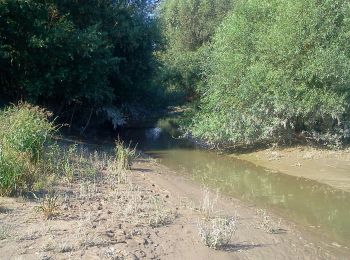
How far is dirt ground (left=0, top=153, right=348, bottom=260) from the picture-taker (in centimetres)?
662

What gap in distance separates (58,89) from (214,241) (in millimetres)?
13153

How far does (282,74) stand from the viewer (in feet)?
54.6

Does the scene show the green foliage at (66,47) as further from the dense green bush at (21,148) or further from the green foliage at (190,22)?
the green foliage at (190,22)

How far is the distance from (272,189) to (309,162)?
3.67 m

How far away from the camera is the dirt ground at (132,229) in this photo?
261 inches

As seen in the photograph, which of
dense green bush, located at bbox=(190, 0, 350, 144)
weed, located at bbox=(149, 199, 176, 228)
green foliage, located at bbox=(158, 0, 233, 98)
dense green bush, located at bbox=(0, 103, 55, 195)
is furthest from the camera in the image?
green foliage, located at bbox=(158, 0, 233, 98)

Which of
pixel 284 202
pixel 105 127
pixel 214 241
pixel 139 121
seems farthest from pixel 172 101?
pixel 214 241

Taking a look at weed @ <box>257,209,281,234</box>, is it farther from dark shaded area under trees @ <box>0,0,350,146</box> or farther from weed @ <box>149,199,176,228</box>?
dark shaded area under trees @ <box>0,0,350,146</box>

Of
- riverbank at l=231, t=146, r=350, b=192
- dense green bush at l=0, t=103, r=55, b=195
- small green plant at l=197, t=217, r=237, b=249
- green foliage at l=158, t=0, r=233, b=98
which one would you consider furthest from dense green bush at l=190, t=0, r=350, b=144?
green foliage at l=158, t=0, r=233, b=98

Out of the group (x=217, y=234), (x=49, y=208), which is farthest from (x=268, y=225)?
(x=49, y=208)

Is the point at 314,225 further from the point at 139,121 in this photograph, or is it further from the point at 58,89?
the point at 139,121

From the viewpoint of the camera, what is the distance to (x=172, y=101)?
106ft

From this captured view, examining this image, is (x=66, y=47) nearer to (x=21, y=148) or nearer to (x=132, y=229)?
(x=21, y=148)

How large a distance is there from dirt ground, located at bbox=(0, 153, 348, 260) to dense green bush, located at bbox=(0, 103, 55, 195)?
46 cm
